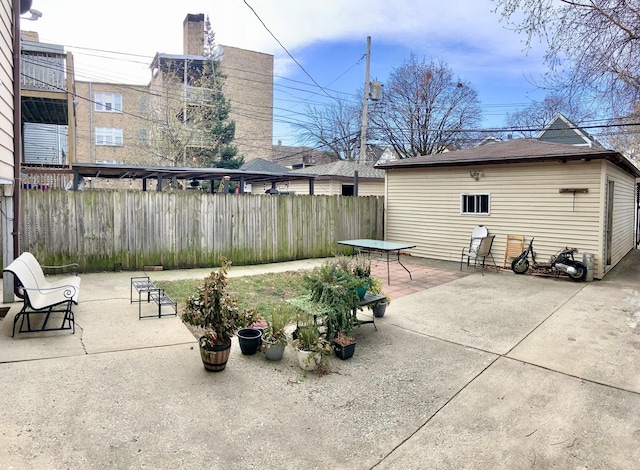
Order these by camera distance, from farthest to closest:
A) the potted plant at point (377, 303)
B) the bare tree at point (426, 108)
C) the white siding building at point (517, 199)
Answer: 1. the bare tree at point (426, 108)
2. the white siding building at point (517, 199)
3. the potted plant at point (377, 303)

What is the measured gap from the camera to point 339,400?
323 cm

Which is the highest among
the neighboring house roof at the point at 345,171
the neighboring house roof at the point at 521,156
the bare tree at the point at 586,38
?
the bare tree at the point at 586,38

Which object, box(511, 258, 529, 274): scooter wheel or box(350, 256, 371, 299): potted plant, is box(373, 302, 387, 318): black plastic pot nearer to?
box(350, 256, 371, 299): potted plant

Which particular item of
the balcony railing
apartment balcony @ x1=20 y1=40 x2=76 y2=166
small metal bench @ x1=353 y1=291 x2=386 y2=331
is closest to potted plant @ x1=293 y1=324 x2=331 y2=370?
small metal bench @ x1=353 y1=291 x2=386 y2=331

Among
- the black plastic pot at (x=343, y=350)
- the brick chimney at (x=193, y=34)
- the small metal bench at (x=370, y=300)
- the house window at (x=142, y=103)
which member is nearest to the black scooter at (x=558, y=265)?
the small metal bench at (x=370, y=300)

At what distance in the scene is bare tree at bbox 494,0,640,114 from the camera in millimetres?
6422

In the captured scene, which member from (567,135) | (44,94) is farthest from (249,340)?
(567,135)

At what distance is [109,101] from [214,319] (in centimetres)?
2755

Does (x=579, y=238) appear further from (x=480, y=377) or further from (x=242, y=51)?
(x=242, y=51)

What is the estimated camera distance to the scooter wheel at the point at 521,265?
8.95 m

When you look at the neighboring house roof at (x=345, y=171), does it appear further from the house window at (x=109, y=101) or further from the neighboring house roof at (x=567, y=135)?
the house window at (x=109, y=101)

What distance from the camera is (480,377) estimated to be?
3662mm

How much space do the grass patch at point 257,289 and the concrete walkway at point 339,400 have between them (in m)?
1.23

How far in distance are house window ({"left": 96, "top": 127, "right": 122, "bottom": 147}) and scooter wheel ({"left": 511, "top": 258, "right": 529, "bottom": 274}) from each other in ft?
82.6
